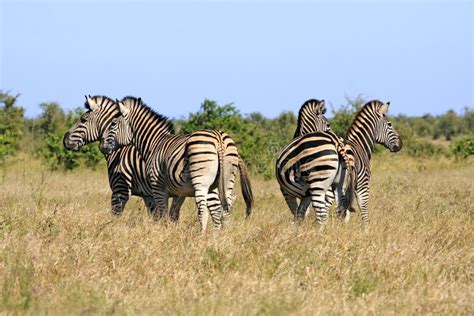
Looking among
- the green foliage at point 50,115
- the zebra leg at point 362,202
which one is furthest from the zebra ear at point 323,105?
the green foliage at point 50,115

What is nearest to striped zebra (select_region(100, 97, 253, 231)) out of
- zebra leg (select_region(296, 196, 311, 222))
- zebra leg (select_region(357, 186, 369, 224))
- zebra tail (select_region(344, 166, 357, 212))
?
zebra leg (select_region(296, 196, 311, 222))

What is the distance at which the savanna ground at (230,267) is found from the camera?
18.5 ft

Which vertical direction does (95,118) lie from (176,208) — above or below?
above

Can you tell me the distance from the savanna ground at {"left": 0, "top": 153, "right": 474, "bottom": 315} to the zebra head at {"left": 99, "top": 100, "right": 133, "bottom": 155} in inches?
60.4

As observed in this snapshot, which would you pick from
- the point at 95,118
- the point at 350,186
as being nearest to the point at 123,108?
the point at 95,118

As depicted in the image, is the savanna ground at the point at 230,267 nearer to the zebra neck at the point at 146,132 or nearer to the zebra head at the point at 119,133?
the zebra neck at the point at 146,132

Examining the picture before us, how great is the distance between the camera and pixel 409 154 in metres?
33.2

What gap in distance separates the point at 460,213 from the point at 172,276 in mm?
5893

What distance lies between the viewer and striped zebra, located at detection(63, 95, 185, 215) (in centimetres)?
1115

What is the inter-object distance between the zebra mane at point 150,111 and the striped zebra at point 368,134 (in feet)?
8.00

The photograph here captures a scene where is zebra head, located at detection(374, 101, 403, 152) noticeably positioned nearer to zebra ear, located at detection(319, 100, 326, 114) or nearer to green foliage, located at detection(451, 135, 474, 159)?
zebra ear, located at detection(319, 100, 326, 114)

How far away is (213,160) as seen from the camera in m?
9.58

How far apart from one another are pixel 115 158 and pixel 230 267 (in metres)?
4.82

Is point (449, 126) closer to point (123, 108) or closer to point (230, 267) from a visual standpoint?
point (123, 108)
